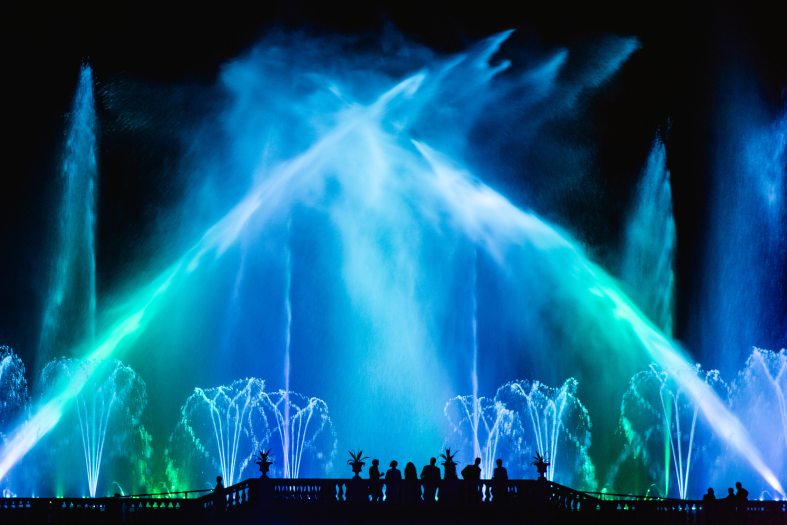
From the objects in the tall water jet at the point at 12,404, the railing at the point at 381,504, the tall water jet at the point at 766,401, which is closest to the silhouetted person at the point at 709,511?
the railing at the point at 381,504

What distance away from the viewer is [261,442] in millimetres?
51844

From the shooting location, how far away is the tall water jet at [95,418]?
4816 centimetres

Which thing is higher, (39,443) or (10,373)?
(10,373)

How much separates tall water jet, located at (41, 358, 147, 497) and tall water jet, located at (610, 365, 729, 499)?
2545 centimetres

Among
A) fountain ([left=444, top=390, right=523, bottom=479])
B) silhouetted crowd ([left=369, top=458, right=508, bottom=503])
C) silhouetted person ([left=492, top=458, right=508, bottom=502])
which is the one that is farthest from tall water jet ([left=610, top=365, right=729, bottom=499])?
silhouetted crowd ([left=369, top=458, right=508, bottom=503])

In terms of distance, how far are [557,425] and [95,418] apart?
24253 millimetres

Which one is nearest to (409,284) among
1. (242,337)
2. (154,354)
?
(242,337)

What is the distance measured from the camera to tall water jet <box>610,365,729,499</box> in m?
45.4

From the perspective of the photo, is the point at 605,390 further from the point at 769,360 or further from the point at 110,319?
the point at 110,319

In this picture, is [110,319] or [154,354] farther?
[154,354]

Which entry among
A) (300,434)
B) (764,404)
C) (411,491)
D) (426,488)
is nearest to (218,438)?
(300,434)

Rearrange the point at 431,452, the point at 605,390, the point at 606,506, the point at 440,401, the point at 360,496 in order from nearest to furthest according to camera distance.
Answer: the point at 606,506, the point at 360,496, the point at 431,452, the point at 440,401, the point at 605,390

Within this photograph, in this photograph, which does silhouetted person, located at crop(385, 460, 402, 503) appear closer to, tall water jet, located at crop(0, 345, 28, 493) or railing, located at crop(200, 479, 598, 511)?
railing, located at crop(200, 479, 598, 511)

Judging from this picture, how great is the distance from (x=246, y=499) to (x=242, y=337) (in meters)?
32.6
